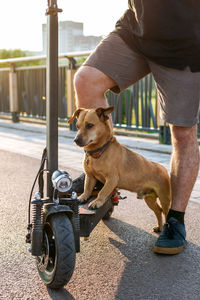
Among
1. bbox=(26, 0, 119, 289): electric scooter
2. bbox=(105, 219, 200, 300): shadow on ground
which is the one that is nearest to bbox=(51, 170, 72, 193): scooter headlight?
bbox=(26, 0, 119, 289): electric scooter

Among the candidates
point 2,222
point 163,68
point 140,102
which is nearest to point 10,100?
point 140,102

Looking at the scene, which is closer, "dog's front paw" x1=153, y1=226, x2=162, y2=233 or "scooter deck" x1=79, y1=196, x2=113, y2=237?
"scooter deck" x1=79, y1=196, x2=113, y2=237

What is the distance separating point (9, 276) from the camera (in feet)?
6.84

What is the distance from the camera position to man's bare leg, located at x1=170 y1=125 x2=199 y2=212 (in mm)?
2480

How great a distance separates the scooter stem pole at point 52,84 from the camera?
206 centimetres

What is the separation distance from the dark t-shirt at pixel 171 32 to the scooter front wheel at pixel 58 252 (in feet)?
3.40

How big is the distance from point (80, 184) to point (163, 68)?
859mm

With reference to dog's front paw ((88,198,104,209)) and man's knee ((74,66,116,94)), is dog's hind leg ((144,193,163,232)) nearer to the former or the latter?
dog's front paw ((88,198,104,209))

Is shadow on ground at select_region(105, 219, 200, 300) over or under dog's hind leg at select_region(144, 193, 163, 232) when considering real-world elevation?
under

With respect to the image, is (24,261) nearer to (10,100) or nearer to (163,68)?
(163,68)

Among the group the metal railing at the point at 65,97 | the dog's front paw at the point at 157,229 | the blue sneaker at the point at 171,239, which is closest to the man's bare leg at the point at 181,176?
the blue sneaker at the point at 171,239

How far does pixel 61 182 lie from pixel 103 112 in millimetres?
565

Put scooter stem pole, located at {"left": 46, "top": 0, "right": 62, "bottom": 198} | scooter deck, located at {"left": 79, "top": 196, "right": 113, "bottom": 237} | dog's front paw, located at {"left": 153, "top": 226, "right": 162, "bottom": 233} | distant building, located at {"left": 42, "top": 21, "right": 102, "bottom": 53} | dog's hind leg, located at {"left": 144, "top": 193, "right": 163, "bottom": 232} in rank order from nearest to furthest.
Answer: scooter stem pole, located at {"left": 46, "top": 0, "right": 62, "bottom": 198}
scooter deck, located at {"left": 79, "top": 196, "right": 113, "bottom": 237}
dog's hind leg, located at {"left": 144, "top": 193, "right": 163, "bottom": 232}
dog's front paw, located at {"left": 153, "top": 226, "right": 162, "bottom": 233}
distant building, located at {"left": 42, "top": 21, "right": 102, "bottom": 53}

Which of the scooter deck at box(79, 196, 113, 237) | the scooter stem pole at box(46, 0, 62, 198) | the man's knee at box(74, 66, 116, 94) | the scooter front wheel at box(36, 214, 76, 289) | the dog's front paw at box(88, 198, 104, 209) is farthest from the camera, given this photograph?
the man's knee at box(74, 66, 116, 94)
